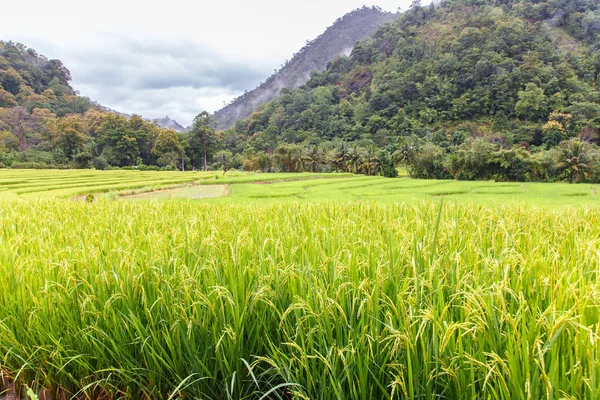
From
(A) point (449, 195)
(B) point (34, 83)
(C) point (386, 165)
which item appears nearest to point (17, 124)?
(B) point (34, 83)

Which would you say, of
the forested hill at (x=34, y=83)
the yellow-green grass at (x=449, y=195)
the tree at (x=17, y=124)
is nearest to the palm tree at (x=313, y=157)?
the yellow-green grass at (x=449, y=195)

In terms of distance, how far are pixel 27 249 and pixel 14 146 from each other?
68470 millimetres

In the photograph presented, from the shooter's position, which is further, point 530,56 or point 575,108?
point 530,56

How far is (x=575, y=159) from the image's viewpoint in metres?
24.3

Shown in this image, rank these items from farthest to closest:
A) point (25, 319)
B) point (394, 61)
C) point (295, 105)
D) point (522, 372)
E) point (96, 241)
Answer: point (295, 105) < point (394, 61) < point (96, 241) < point (25, 319) < point (522, 372)

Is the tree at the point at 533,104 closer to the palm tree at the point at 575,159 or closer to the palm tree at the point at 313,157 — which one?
the palm tree at the point at 313,157

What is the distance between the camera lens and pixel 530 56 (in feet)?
219

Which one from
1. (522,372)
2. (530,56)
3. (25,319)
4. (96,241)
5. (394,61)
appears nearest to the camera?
(522,372)

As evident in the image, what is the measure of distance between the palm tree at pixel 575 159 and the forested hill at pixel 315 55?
438 ft

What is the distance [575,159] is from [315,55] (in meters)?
154

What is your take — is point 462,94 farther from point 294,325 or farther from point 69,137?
point 294,325

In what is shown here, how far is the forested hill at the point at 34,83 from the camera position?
71625mm

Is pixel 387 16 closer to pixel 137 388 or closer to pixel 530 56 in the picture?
pixel 530 56

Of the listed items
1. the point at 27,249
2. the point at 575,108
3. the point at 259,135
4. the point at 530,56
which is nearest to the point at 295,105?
the point at 259,135
